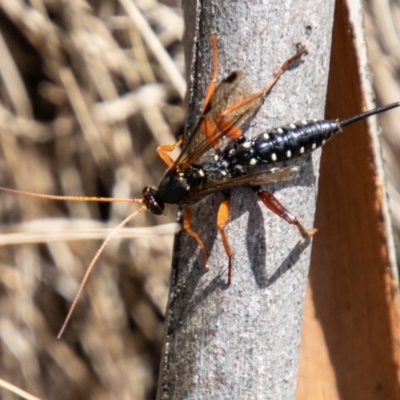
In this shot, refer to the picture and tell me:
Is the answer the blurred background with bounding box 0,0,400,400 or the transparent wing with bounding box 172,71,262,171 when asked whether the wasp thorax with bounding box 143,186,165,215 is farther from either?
the blurred background with bounding box 0,0,400,400

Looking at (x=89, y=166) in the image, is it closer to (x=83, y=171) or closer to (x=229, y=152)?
(x=83, y=171)

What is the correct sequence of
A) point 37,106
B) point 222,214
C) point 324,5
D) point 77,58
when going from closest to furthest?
point 324,5 < point 222,214 < point 77,58 < point 37,106

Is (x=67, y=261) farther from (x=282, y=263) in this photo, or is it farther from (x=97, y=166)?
(x=282, y=263)

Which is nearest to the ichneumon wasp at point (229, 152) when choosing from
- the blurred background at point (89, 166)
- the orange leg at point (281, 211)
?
the orange leg at point (281, 211)

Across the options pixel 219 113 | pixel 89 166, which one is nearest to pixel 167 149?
pixel 219 113

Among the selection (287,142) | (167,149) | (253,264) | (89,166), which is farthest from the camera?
(89,166)

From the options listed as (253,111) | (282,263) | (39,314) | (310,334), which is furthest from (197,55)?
(39,314)

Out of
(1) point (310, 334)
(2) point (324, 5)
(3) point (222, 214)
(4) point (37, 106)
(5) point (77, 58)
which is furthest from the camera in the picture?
(4) point (37, 106)
